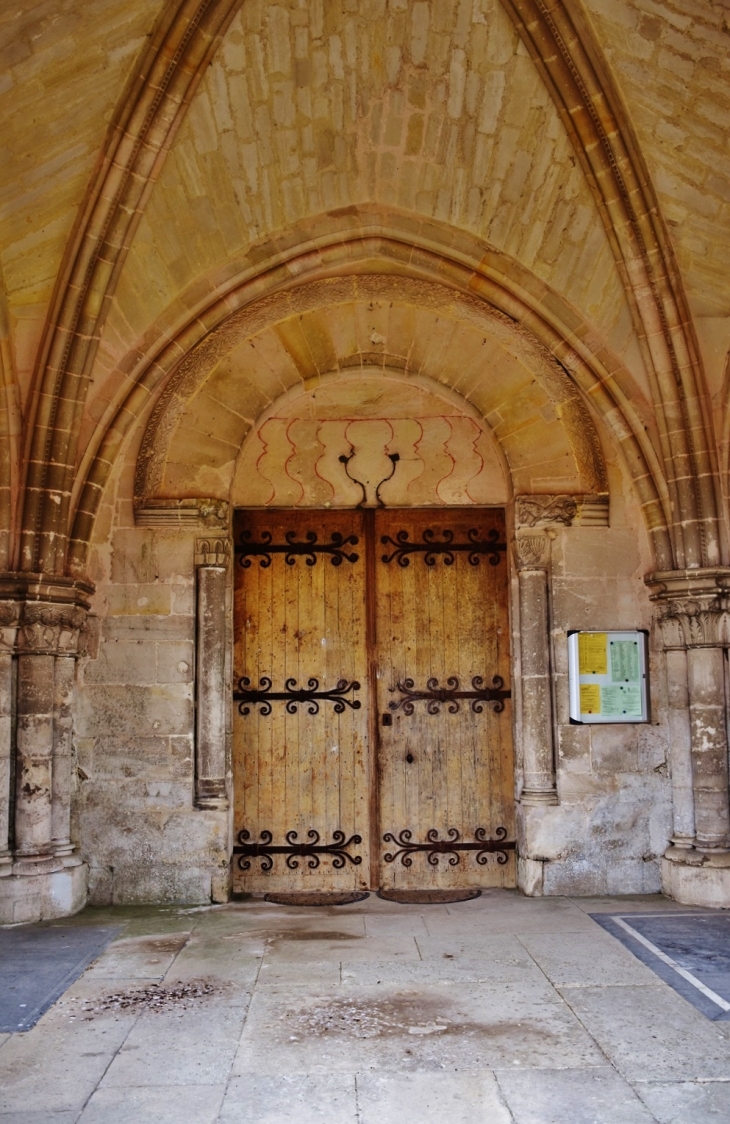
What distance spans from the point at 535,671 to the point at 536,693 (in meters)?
0.13

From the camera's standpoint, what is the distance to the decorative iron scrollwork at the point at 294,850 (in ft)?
20.5

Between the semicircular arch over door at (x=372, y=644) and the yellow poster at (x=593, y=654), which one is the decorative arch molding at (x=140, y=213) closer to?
the yellow poster at (x=593, y=654)

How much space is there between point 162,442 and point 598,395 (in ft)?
8.60

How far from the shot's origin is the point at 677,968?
4254 mm

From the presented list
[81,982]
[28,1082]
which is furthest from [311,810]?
[28,1082]

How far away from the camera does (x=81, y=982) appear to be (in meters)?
4.18

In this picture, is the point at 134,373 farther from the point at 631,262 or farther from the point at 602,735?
the point at 602,735

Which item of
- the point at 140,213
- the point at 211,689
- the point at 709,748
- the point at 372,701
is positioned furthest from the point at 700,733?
the point at 140,213

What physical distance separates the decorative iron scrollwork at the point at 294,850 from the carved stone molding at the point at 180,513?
6.28 ft

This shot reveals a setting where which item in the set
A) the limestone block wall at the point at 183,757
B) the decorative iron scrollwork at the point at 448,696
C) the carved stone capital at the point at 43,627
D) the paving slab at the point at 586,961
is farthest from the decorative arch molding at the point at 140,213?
the paving slab at the point at 586,961

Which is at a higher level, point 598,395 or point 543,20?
point 543,20

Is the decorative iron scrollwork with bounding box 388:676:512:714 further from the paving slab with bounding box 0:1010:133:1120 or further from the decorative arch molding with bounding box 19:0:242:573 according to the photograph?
the paving slab with bounding box 0:1010:133:1120

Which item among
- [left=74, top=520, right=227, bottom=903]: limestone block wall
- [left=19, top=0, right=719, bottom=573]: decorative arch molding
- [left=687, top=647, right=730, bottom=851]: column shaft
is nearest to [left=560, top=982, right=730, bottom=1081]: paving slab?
[left=687, top=647, right=730, bottom=851]: column shaft

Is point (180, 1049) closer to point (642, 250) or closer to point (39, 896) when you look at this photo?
point (39, 896)
